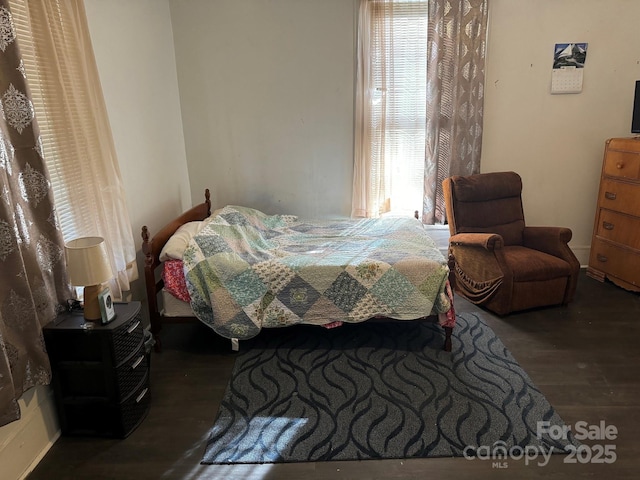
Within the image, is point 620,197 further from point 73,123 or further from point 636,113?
point 73,123

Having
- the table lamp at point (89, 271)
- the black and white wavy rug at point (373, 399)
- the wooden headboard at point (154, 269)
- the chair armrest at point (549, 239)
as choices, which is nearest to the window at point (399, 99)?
the chair armrest at point (549, 239)

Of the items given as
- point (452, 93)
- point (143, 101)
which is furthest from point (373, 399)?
point (452, 93)

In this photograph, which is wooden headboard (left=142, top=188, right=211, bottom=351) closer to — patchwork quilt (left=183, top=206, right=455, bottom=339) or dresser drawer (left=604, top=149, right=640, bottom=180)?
patchwork quilt (left=183, top=206, right=455, bottom=339)

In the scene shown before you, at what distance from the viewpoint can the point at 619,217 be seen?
374 cm

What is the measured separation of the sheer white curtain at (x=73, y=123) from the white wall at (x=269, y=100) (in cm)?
162

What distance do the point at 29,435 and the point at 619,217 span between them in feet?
14.1

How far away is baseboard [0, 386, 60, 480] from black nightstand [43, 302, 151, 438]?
50mm

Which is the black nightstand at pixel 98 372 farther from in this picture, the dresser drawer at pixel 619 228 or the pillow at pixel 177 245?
the dresser drawer at pixel 619 228

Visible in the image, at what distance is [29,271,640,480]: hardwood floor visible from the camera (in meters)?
1.99

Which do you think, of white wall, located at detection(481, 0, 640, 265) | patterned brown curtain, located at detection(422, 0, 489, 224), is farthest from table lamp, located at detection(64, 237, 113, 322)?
white wall, located at detection(481, 0, 640, 265)

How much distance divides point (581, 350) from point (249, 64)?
3383 mm

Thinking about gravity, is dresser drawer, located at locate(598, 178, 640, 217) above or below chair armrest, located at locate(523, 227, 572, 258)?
above

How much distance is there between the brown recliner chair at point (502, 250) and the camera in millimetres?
3357

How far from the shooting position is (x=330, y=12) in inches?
150
